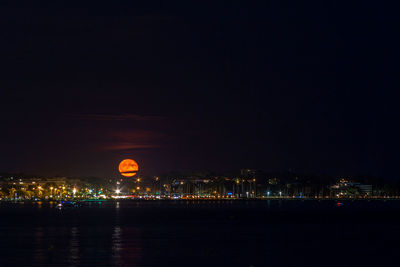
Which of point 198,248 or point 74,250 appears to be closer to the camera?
point 74,250

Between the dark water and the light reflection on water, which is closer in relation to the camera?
the light reflection on water

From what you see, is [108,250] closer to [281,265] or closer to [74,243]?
[74,243]

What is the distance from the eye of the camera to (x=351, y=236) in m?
73.4

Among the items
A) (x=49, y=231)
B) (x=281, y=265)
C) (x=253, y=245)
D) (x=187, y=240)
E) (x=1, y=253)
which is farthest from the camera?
(x=49, y=231)

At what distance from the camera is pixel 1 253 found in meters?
51.6

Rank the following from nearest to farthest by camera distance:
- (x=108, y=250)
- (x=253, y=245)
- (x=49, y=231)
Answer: (x=108, y=250)
(x=253, y=245)
(x=49, y=231)

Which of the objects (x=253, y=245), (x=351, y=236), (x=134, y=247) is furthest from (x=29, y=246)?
(x=351, y=236)

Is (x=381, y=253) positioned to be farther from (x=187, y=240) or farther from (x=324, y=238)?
(x=187, y=240)

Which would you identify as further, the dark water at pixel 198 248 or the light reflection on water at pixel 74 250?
the dark water at pixel 198 248

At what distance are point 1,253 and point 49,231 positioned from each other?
27460 mm

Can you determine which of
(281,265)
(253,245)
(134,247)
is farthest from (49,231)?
(281,265)

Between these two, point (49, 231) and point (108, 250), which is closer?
point (108, 250)

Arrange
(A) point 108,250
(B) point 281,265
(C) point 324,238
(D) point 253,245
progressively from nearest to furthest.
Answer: (B) point 281,265
(A) point 108,250
(D) point 253,245
(C) point 324,238

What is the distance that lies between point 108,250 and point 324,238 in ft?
84.0
